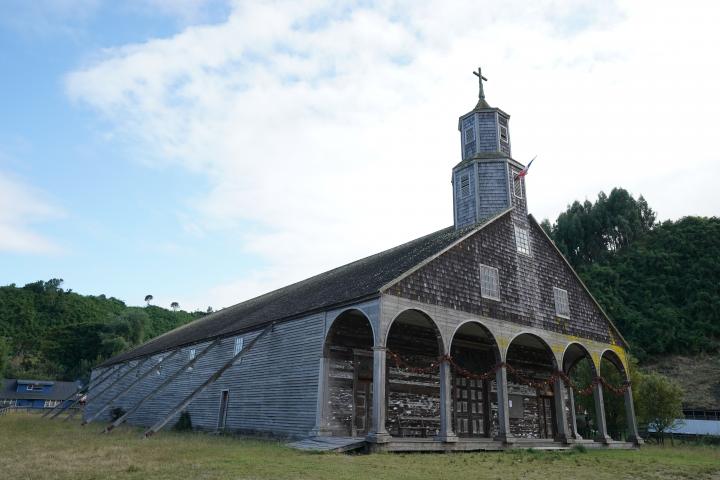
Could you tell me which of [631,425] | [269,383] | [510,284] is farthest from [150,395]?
[631,425]

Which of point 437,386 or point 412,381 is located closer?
point 412,381

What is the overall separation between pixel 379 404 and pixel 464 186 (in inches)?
502

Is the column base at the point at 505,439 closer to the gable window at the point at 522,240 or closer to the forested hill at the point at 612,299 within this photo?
the gable window at the point at 522,240

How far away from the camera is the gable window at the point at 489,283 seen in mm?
20625

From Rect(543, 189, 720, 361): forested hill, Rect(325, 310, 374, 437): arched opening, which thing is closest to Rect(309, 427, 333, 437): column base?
Rect(325, 310, 374, 437): arched opening

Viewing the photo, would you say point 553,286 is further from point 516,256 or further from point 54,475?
point 54,475

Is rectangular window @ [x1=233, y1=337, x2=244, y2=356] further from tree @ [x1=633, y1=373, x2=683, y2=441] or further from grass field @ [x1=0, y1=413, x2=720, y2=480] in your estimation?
tree @ [x1=633, y1=373, x2=683, y2=441]

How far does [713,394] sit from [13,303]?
11856 centimetres

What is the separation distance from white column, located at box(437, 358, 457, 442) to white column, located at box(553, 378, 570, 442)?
6.69 metres

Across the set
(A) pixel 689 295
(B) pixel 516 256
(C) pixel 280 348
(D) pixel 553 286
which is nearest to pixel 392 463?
(C) pixel 280 348

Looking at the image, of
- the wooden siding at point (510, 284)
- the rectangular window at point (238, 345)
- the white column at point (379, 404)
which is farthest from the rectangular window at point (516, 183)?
the rectangular window at point (238, 345)

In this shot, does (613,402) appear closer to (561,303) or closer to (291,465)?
(561,303)

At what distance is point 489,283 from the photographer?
825 inches

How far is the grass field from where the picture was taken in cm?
1076
